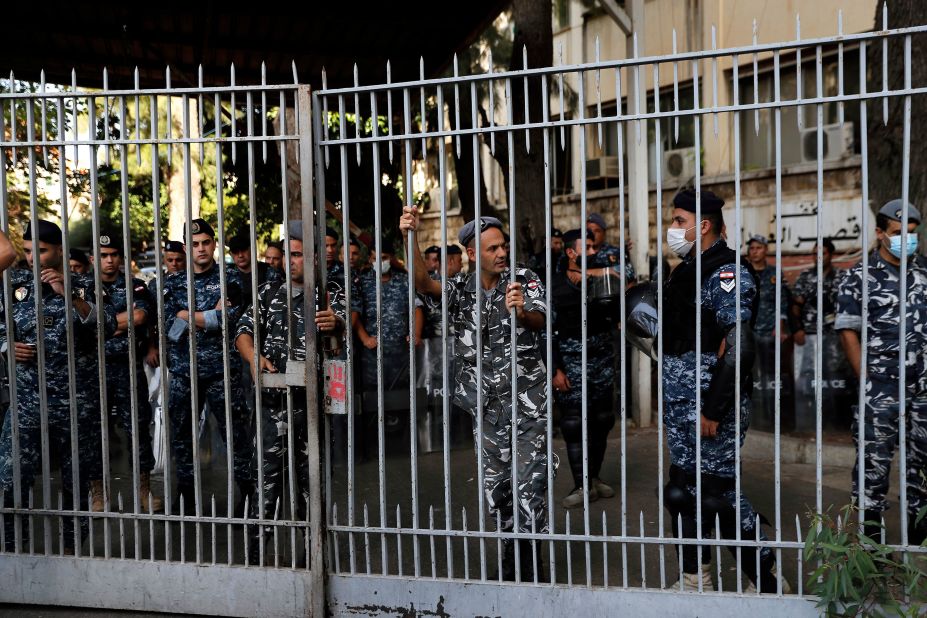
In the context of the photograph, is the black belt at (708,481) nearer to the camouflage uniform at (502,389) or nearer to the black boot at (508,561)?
the camouflage uniform at (502,389)

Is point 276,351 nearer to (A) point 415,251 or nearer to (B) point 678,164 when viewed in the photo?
(A) point 415,251

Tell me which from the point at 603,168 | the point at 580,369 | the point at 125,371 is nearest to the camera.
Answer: the point at 125,371

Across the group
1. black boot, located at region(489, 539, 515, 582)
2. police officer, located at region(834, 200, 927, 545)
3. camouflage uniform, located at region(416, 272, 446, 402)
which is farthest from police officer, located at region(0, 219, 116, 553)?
police officer, located at region(834, 200, 927, 545)

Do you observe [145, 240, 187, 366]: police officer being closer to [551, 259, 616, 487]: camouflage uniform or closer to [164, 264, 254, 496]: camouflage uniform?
[164, 264, 254, 496]: camouflage uniform

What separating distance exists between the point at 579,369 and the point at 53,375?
3.26 meters

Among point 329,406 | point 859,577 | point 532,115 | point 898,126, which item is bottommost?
point 859,577

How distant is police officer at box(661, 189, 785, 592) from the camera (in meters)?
3.65

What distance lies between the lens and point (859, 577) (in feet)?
10.4

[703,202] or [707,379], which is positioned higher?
[703,202]

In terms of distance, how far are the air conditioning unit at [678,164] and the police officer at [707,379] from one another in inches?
507

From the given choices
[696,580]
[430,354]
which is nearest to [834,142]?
[430,354]

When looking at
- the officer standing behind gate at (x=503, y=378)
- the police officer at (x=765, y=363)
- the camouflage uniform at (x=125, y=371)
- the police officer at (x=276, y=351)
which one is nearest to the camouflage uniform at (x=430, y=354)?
the camouflage uniform at (x=125, y=371)

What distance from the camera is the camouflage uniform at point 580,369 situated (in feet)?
19.2

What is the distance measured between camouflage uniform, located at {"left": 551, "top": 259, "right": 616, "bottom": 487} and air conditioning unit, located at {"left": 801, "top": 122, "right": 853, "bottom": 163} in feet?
27.5
